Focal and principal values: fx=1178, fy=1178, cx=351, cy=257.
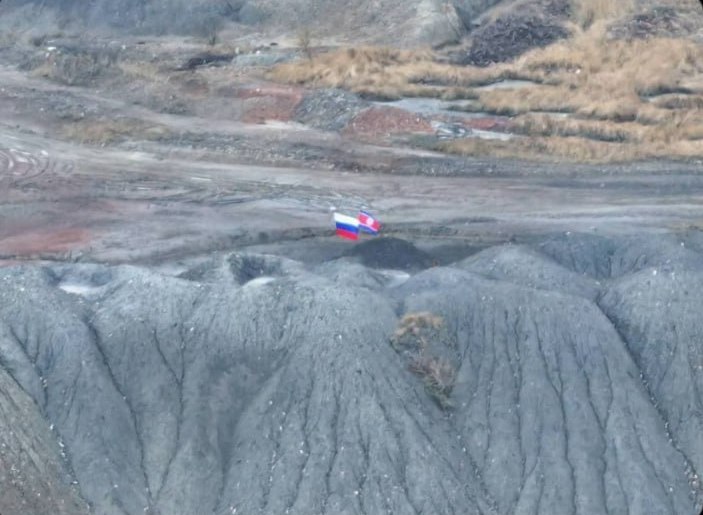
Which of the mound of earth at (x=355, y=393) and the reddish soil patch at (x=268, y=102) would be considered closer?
the mound of earth at (x=355, y=393)

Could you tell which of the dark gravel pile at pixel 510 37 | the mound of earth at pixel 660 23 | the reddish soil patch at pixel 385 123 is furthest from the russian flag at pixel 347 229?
the mound of earth at pixel 660 23

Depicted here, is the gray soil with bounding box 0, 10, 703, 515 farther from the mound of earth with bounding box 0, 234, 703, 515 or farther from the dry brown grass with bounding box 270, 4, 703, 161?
the dry brown grass with bounding box 270, 4, 703, 161

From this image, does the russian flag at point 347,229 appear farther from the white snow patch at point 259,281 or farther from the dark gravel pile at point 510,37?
the dark gravel pile at point 510,37

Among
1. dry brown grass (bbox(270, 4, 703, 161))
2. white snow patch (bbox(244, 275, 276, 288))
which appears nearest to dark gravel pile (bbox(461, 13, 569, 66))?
dry brown grass (bbox(270, 4, 703, 161))

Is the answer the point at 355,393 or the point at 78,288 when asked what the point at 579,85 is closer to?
the point at 78,288

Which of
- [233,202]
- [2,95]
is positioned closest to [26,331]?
[233,202]

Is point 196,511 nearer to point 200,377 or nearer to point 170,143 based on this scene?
point 200,377
